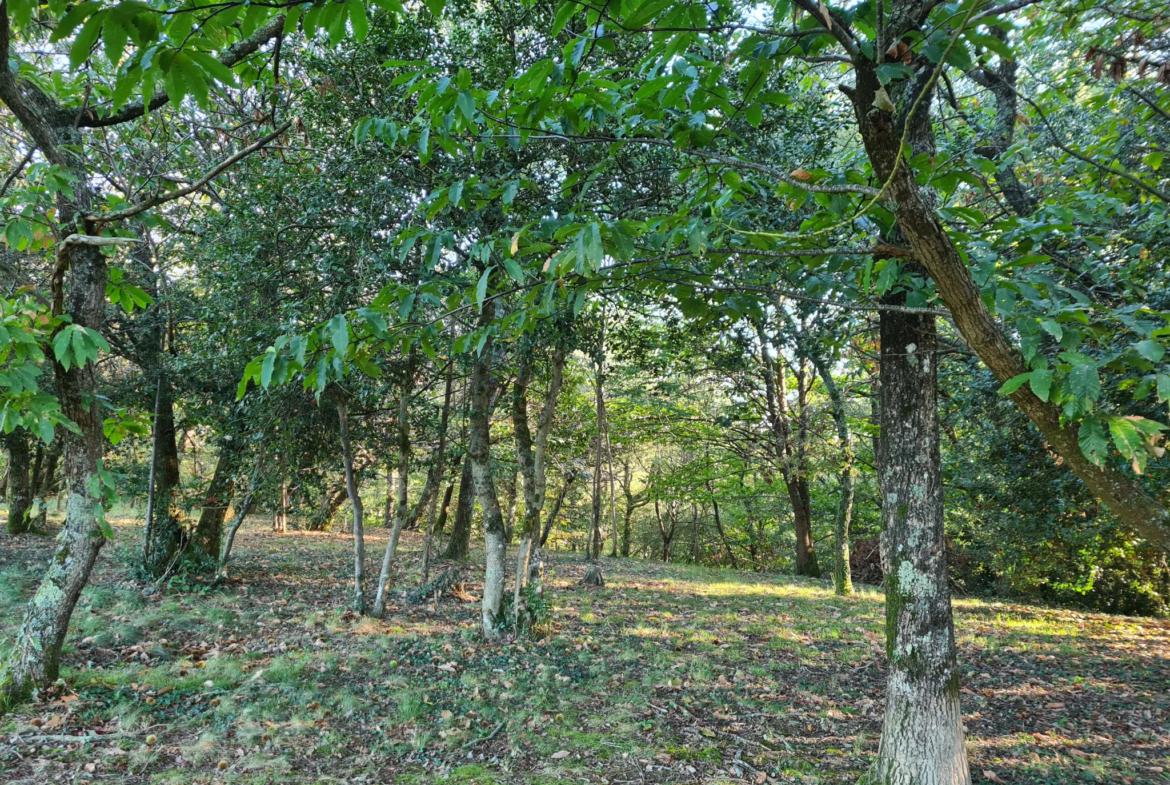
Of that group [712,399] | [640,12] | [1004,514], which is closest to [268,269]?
[640,12]

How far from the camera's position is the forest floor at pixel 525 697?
3.76 metres

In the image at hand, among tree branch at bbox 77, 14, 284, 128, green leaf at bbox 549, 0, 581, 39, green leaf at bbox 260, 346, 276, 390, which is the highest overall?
tree branch at bbox 77, 14, 284, 128

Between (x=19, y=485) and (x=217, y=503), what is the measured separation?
24.5 ft

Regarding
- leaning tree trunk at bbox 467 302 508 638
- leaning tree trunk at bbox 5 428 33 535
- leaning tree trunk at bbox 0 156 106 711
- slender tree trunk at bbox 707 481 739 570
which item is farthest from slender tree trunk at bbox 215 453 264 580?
slender tree trunk at bbox 707 481 739 570

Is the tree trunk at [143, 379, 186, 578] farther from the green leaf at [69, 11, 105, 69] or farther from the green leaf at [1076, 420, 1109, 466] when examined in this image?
the green leaf at [1076, 420, 1109, 466]

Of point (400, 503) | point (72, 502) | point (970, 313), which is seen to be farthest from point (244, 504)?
point (970, 313)

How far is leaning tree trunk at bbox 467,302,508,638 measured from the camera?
6.51 meters

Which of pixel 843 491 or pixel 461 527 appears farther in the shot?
pixel 461 527

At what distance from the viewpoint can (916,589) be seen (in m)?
3.08

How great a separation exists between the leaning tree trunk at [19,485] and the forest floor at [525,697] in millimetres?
4396

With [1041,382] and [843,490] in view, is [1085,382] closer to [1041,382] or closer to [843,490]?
[1041,382]

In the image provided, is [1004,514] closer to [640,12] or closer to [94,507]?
[640,12]

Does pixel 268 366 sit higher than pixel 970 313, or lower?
lower

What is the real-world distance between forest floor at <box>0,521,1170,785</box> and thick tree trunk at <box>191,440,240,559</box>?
41.9 inches
